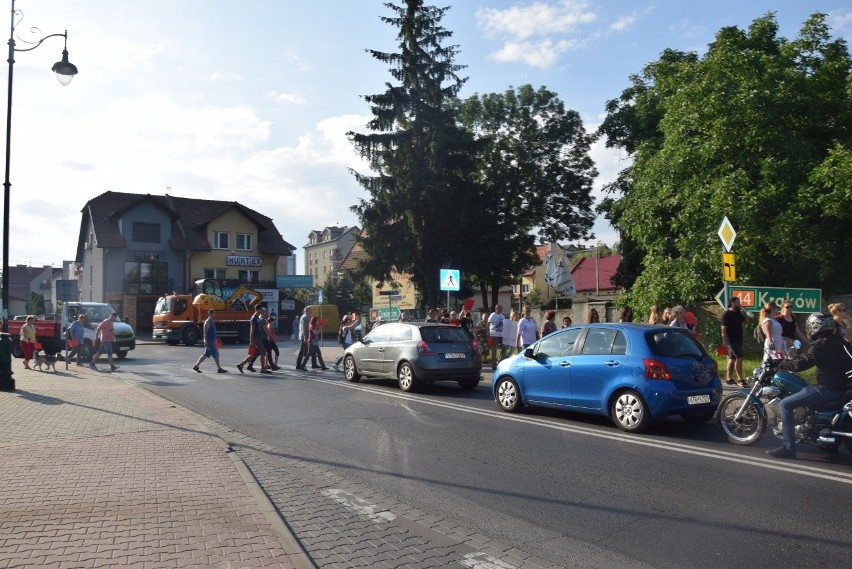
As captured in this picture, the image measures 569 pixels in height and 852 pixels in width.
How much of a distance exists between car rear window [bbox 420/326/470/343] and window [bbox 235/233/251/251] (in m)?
46.0

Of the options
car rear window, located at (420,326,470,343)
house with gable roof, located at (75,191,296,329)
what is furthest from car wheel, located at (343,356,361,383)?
house with gable roof, located at (75,191,296,329)

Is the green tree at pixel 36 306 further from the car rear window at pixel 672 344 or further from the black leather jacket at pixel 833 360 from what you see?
the black leather jacket at pixel 833 360

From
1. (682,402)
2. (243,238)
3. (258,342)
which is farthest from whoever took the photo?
(243,238)

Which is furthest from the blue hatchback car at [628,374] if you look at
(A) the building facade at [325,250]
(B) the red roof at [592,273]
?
(A) the building facade at [325,250]

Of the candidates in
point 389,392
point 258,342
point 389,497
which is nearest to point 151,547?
point 389,497

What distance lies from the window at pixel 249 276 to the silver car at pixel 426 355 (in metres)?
43.6

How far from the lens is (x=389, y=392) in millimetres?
15352

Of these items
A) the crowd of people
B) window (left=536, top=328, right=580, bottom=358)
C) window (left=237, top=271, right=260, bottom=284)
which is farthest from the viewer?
window (left=237, top=271, right=260, bottom=284)

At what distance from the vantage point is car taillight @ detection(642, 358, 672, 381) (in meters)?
9.43

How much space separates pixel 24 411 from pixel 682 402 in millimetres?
10259

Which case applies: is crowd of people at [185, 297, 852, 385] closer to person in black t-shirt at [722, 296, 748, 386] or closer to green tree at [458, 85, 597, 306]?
person in black t-shirt at [722, 296, 748, 386]

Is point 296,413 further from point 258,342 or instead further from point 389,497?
point 258,342

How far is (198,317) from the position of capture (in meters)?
38.9

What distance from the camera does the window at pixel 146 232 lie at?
2147 inches
